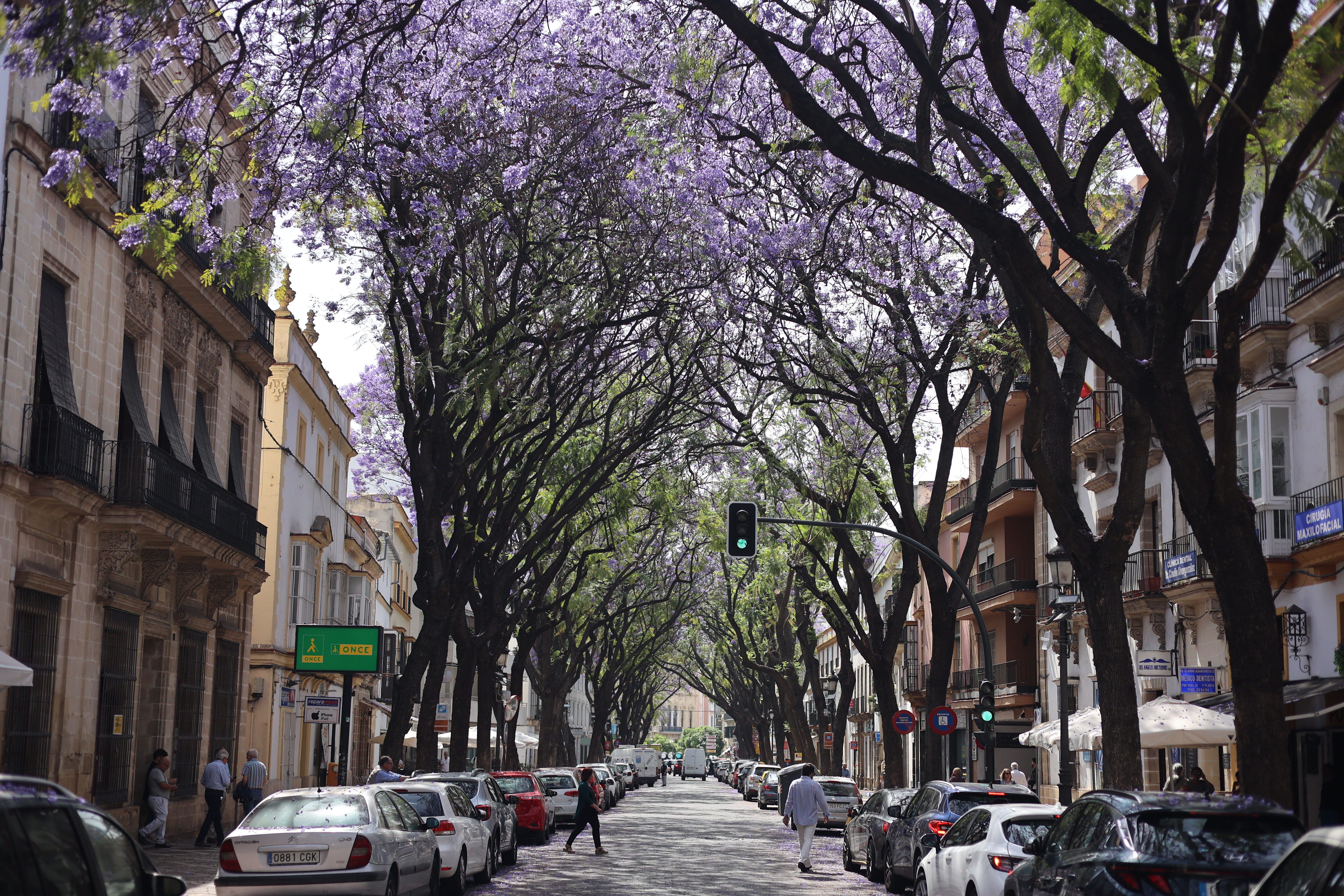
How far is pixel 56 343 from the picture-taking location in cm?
2039

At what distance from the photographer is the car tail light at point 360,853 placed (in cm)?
1416

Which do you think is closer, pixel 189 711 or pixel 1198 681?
pixel 1198 681

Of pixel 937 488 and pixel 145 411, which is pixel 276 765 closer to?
pixel 145 411

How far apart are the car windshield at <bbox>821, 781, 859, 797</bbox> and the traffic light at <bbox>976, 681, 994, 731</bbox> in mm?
10777

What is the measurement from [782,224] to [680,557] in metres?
26.9

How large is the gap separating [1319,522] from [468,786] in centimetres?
1403

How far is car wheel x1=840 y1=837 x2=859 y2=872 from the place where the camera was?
24.2 metres

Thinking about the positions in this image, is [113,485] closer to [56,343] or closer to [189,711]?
[56,343]

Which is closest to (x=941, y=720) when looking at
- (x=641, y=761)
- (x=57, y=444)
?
(x=57, y=444)

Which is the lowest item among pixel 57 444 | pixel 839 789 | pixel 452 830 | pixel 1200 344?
pixel 839 789

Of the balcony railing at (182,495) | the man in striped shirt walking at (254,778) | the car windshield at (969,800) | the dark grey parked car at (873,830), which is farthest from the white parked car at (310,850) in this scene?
the man in striped shirt walking at (254,778)

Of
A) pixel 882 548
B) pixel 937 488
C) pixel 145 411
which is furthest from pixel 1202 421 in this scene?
pixel 882 548

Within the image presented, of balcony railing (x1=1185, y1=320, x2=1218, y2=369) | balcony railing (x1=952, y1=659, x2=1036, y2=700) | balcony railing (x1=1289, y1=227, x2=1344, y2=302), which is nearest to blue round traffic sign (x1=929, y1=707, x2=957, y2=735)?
balcony railing (x1=1185, y1=320, x2=1218, y2=369)

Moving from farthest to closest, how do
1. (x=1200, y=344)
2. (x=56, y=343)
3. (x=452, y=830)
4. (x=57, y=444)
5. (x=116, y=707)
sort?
(x=1200, y=344) → (x=116, y=707) → (x=56, y=343) → (x=57, y=444) → (x=452, y=830)
